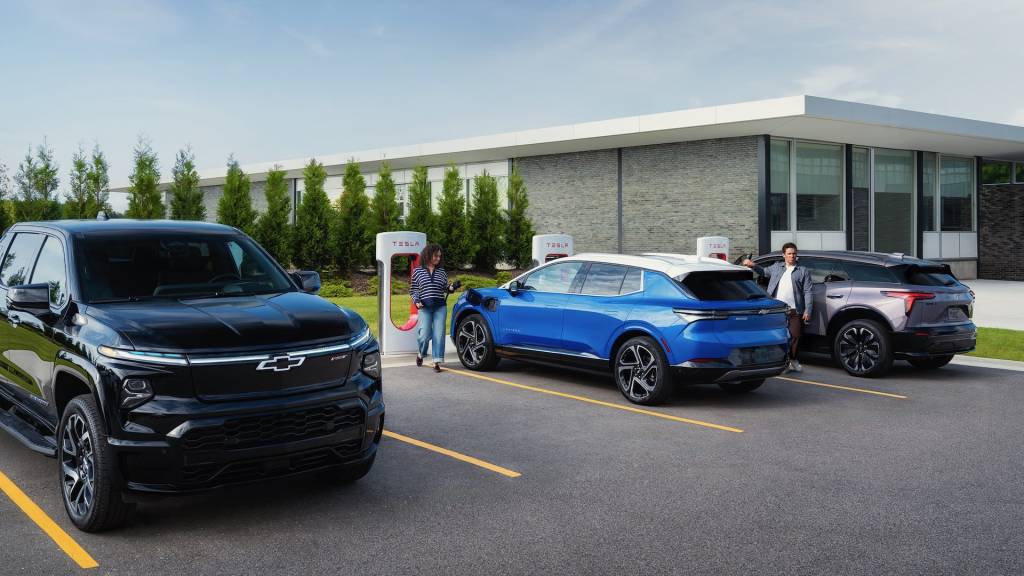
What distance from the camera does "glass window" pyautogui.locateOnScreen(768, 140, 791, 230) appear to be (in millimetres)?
25062

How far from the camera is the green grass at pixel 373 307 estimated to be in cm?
1741

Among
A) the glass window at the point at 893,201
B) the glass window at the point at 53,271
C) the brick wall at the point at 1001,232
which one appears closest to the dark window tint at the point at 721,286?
the glass window at the point at 53,271

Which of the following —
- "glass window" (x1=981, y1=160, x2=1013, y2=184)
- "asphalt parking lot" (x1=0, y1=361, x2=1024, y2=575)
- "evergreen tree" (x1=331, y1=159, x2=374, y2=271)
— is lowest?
"asphalt parking lot" (x1=0, y1=361, x2=1024, y2=575)

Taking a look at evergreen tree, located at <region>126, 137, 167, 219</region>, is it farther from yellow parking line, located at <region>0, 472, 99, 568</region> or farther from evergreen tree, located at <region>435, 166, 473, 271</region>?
yellow parking line, located at <region>0, 472, 99, 568</region>

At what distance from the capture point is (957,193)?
32.2 m

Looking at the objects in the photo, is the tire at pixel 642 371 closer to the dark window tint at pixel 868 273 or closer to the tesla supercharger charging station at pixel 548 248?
the dark window tint at pixel 868 273

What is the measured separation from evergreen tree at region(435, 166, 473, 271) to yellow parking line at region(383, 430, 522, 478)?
20050 millimetres

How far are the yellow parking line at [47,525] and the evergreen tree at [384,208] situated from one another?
21.4 metres

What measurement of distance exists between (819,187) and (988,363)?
1522 centimetres

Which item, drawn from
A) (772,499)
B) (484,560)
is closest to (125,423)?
(484,560)

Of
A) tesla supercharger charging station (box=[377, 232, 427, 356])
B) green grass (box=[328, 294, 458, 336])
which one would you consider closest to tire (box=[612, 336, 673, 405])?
tesla supercharger charging station (box=[377, 232, 427, 356])

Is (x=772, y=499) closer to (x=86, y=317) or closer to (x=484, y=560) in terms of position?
(x=484, y=560)

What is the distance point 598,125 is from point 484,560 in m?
22.2

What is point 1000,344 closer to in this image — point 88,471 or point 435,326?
point 435,326
